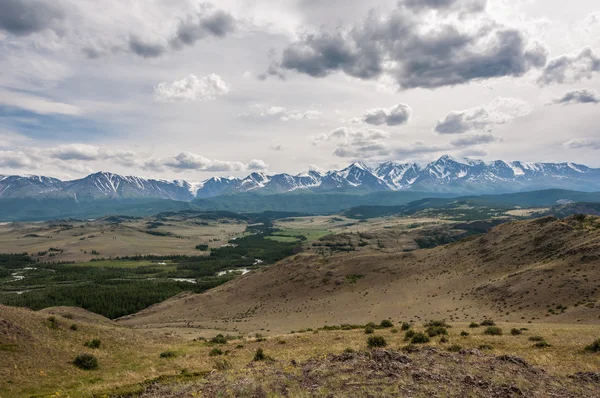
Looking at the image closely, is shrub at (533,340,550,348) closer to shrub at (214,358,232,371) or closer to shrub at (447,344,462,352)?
shrub at (447,344,462,352)

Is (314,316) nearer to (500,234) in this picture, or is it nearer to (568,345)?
(568,345)

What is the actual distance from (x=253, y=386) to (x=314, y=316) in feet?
194

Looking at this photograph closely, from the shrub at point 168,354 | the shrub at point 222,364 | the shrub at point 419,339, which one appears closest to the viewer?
the shrub at point 222,364

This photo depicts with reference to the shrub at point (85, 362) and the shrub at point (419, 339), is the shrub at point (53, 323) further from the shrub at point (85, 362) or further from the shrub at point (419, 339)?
the shrub at point (419, 339)

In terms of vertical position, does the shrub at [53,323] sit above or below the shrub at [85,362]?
above

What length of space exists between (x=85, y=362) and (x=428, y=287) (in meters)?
75.9

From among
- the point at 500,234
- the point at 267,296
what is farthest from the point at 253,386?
the point at 500,234

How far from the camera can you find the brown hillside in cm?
5831

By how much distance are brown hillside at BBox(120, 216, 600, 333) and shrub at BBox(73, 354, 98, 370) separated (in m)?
43.2

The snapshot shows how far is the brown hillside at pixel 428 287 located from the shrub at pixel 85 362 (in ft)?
142

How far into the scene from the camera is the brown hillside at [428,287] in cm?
5831

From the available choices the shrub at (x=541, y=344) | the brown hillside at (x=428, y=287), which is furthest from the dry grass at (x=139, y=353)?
the brown hillside at (x=428, y=287)

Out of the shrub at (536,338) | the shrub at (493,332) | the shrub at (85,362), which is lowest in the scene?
the shrub at (493,332)

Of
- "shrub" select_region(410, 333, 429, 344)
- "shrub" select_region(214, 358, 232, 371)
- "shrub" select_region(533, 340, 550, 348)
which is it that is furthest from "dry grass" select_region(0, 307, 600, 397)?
"shrub" select_region(410, 333, 429, 344)
